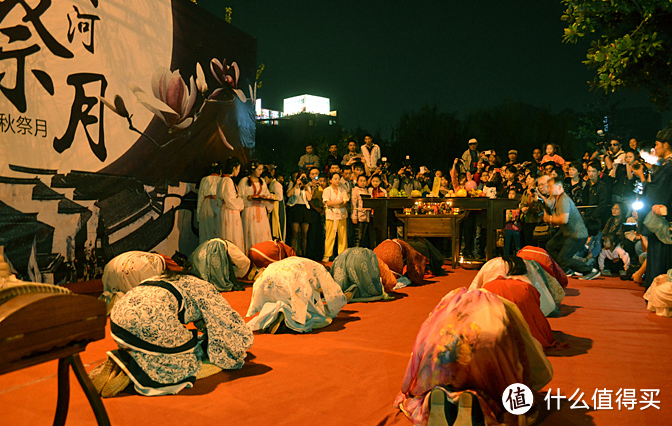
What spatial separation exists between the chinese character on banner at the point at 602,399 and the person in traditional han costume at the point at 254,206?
7.32 m

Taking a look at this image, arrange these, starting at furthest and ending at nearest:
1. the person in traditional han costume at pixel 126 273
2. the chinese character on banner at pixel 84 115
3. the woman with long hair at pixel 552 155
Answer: the woman with long hair at pixel 552 155, the chinese character on banner at pixel 84 115, the person in traditional han costume at pixel 126 273

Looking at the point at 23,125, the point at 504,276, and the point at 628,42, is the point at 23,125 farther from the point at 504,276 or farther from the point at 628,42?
the point at 628,42

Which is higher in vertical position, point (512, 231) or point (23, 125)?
point (23, 125)

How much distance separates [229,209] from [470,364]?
7.20 meters

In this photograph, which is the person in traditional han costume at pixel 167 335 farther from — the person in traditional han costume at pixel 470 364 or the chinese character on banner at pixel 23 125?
the chinese character on banner at pixel 23 125

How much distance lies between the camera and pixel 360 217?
11039mm

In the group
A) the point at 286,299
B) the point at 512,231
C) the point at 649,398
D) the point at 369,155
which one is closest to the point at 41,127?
the point at 286,299

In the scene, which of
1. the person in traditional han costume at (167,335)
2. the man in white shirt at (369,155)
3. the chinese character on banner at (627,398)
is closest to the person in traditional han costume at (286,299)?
the person in traditional han costume at (167,335)

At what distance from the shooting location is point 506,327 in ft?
8.97

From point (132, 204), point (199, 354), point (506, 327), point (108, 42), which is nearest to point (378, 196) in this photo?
point (132, 204)

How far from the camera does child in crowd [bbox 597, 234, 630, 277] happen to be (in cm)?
882

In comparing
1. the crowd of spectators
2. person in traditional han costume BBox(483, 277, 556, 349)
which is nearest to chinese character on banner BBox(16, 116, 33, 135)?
the crowd of spectators

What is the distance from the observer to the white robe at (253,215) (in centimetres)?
977

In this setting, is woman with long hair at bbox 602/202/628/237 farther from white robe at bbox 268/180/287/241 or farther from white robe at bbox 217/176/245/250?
white robe at bbox 217/176/245/250
